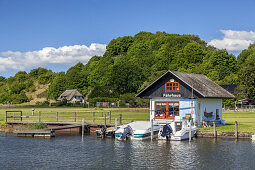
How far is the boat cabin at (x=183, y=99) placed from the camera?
4219cm

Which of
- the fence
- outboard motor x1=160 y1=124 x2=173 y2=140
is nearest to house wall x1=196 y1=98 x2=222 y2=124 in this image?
outboard motor x1=160 y1=124 x2=173 y2=140

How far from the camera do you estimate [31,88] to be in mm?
185875

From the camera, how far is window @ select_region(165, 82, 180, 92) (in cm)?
4378

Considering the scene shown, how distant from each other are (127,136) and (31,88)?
157 m

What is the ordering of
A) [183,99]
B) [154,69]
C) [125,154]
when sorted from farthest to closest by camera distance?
1. [154,69]
2. [183,99]
3. [125,154]

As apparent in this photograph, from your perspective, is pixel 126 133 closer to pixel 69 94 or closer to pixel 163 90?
pixel 163 90

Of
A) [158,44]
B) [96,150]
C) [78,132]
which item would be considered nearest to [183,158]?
[96,150]

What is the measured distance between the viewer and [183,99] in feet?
141

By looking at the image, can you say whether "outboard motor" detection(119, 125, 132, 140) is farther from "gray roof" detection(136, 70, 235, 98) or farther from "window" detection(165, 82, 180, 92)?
"window" detection(165, 82, 180, 92)

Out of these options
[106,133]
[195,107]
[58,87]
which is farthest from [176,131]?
[58,87]

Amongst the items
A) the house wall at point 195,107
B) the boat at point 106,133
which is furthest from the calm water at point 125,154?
the house wall at point 195,107

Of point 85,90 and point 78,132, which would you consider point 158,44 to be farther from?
point 78,132

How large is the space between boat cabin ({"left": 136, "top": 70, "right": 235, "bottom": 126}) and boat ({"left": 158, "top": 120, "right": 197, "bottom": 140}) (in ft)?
11.2

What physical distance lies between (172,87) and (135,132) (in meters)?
9.64
